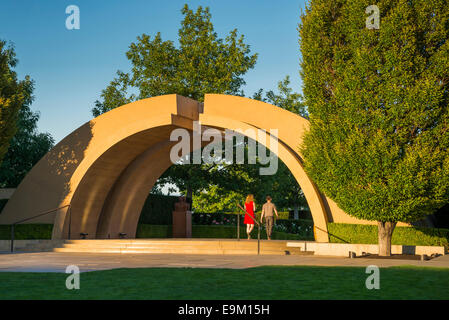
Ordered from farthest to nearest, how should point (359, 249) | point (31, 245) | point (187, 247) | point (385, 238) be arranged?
point (31, 245) < point (187, 247) < point (359, 249) < point (385, 238)

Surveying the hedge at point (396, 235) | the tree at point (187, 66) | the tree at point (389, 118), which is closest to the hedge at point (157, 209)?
the tree at point (187, 66)

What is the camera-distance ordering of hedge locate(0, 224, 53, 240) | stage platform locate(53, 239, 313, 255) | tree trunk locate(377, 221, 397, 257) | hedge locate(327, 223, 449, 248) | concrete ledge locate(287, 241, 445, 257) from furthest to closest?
hedge locate(0, 224, 53, 240) < stage platform locate(53, 239, 313, 255) < hedge locate(327, 223, 449, 248) < concrete ledge locate(287, 241, 445, 257) < tree trunk locate(377, 221, 397, 257)

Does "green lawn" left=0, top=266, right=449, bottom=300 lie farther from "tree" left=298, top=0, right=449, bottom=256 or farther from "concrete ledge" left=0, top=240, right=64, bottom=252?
"concrete ledge" left=0, top=240, right=64, bottom=252

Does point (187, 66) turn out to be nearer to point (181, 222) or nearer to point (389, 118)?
point (181, 222)

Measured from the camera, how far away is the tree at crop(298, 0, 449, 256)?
14.2 m

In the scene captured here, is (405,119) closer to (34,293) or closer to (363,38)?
(363,38)

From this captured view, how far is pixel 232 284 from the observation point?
8.64 m

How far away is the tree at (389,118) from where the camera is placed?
14195 millimetres

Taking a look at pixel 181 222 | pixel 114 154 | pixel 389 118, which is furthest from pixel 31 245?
pixel 389 118

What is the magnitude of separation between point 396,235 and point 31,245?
513 inches

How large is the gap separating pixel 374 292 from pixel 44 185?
660 inches

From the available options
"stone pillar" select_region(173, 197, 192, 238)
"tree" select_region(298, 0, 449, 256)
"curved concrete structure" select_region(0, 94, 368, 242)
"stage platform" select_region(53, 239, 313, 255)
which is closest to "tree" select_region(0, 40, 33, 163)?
"curved concrete structure" select_region(0, 94, 368, 242)

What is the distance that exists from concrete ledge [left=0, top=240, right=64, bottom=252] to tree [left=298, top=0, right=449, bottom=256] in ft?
33.6

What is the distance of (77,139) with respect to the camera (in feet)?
71.7
